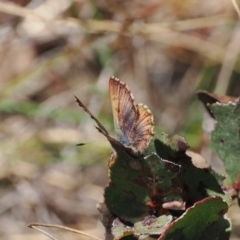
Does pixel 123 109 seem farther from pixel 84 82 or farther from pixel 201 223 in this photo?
pixel 84 82

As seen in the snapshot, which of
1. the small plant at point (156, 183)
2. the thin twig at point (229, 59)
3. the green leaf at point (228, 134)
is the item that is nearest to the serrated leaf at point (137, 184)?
the small plant at point (156, 183)

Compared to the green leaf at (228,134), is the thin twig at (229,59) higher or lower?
higher

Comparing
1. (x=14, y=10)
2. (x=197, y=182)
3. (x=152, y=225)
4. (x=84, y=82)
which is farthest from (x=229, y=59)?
(x=152, y=225)

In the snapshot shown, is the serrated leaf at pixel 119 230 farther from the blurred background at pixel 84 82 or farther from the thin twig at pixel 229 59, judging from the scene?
the thin twig at pixel 229 59

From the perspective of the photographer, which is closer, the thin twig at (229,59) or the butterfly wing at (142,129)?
the butterfly wing at (142,129)

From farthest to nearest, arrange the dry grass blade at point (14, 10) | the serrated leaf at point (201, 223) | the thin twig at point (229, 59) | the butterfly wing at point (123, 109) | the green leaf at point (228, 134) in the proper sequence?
Result: the thin twig at point (229, 59)
the dry grass blade at point (14, 10)
the green leaf at point (228, 134)
the butterfly wing at point (123, 109)
the serrated leaf at point (201, 223)

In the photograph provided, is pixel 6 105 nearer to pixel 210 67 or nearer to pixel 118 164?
pixel 210 67

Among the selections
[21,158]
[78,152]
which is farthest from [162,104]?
[21,158]
